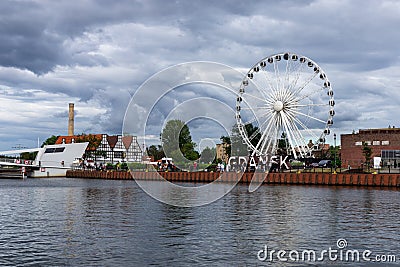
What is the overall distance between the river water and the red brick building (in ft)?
219

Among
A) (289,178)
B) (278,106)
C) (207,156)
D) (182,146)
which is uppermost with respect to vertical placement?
(278,106)

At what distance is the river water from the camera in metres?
20.3

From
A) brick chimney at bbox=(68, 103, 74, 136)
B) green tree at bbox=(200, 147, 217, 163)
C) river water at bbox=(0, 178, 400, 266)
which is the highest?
brick chimney at bbox=(68, 103, 74, 136)

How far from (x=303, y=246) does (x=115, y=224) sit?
11.4m

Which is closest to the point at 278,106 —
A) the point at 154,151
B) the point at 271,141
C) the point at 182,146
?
the point at 271,141

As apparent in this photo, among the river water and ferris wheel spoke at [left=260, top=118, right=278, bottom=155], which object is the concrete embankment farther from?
the river water

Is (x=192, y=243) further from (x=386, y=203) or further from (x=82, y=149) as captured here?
(x=82, y=149)

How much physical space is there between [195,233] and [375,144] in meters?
89.9

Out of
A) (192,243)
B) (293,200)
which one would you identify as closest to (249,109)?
(293,200)

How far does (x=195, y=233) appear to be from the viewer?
26.3 metres

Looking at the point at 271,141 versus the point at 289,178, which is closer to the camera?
the point at 289,178

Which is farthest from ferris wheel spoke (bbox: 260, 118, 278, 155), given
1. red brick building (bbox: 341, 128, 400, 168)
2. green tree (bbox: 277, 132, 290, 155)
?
red brick building (bbox: 341, 128, 400, 168)

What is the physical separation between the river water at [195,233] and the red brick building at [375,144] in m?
66.6

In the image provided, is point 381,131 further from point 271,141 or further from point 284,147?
point 271,141
